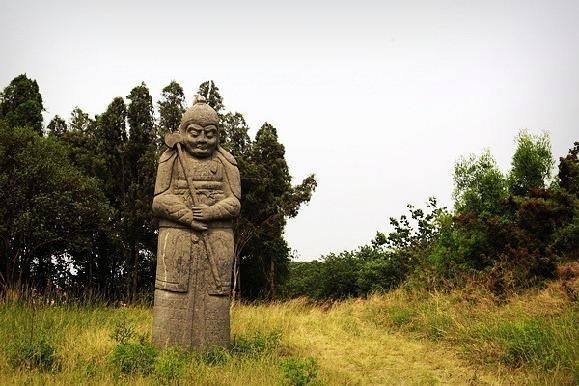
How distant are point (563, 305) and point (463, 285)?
380 cm

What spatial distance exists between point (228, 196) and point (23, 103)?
15154mm

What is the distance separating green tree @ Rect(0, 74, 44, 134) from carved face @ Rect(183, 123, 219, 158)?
45.4 ft

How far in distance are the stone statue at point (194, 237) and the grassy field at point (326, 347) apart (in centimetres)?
44

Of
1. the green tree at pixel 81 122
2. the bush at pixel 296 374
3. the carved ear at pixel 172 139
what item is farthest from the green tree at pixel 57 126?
the bush at pixel 296 374

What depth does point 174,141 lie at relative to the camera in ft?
26.6

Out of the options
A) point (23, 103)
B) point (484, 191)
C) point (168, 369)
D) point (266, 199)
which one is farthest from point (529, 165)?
point (23, 103)

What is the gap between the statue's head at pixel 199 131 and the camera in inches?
314

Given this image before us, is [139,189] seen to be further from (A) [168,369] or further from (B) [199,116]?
(A) [168,369]

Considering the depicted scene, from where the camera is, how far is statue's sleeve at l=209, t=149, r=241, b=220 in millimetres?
7812

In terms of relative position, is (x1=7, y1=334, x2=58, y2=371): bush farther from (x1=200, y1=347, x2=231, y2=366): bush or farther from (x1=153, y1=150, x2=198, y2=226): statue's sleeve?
(x1=153, y1=150, x2=198, y2=226): statue's sleeve

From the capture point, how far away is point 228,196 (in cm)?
812

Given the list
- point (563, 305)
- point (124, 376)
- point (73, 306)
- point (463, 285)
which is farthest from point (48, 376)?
point (463, 285)

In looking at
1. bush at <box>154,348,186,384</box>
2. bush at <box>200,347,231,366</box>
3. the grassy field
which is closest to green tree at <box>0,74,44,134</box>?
the grassy field

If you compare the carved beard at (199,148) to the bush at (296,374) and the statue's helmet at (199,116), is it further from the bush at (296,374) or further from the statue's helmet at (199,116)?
the bush at (296,374)
